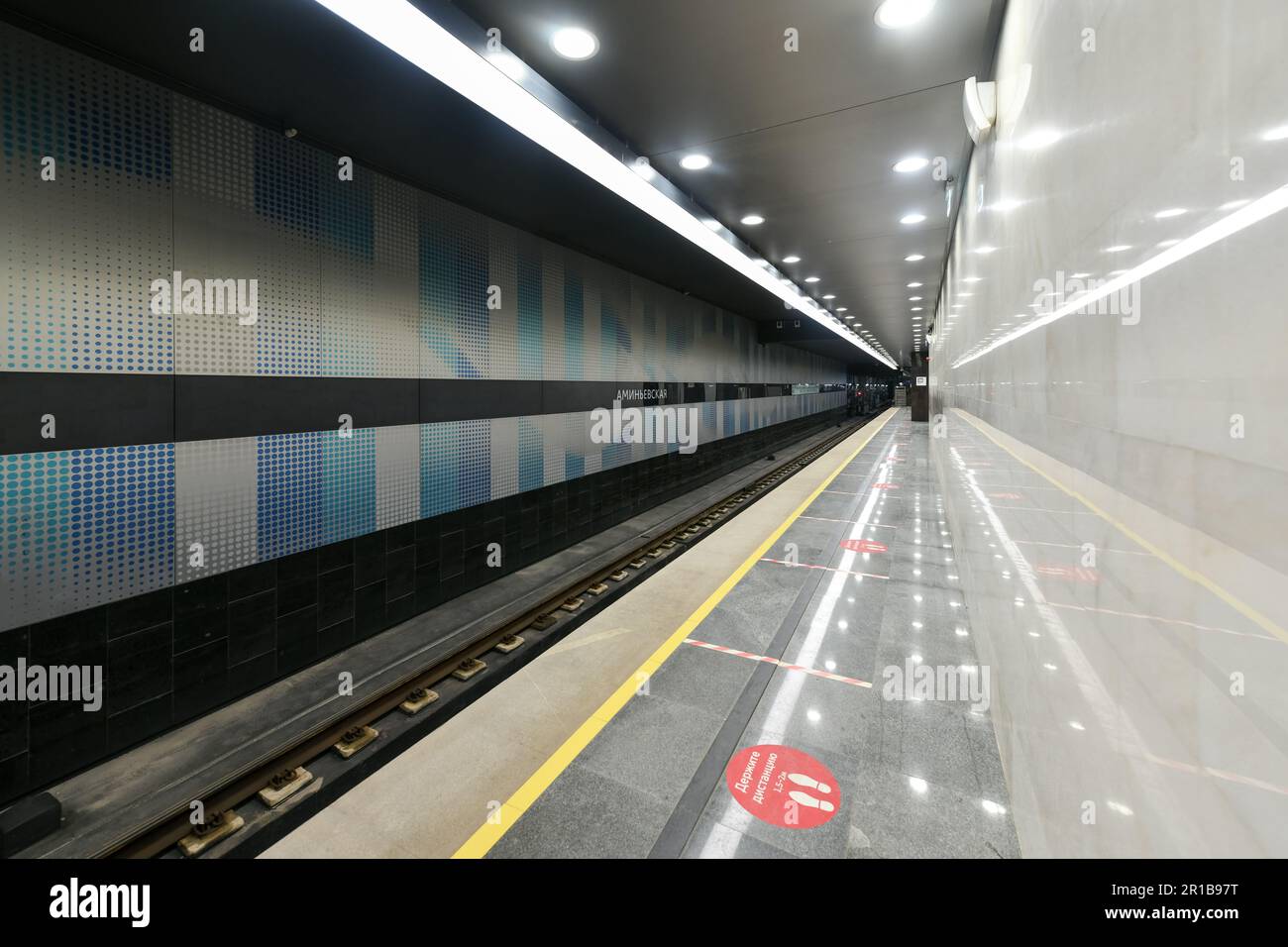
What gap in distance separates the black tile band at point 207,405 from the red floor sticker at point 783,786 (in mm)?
3772

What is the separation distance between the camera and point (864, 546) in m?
6.43

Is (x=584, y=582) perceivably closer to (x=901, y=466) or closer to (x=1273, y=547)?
(x=1273, y=547)

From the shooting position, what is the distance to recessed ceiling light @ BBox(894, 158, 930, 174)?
15.8ft

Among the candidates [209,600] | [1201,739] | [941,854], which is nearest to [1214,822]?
[1201,739]

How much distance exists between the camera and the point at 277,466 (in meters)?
3.72

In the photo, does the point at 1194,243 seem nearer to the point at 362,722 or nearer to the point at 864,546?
the point at 362,722

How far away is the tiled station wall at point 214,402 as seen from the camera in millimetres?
2611

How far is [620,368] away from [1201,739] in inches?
305

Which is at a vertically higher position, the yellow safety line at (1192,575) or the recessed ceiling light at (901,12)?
the recessed ceiling light at (901,12)

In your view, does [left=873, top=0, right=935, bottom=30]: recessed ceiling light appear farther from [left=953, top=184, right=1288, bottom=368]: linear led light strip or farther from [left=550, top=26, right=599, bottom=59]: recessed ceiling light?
[left=953, top=184, right=1288, bottom=368]: linear led light strip

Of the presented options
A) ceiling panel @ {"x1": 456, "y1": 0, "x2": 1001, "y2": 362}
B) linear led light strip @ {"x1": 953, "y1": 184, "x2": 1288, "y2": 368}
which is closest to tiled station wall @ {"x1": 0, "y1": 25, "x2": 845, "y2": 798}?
ceiling panel @ {"x1": 456, "y1": 0, "x2": 1001, "y2": 362}

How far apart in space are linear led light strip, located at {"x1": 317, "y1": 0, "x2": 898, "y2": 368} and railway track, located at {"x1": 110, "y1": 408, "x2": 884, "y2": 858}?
365cm

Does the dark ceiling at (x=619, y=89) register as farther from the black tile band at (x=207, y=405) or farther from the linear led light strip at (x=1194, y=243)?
the linear led light strip at (x=1194, y=243)

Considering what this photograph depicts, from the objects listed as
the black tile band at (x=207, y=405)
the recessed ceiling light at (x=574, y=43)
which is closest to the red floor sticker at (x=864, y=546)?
the black tile band at (x=207, y=405)
